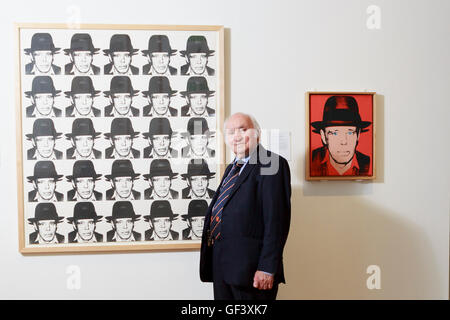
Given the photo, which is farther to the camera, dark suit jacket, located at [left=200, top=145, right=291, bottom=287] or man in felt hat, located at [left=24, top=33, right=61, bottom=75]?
man in felt hat, located at [left=24, top=33, right=61, bottom=75]

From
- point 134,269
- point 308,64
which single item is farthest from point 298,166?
point 134,269

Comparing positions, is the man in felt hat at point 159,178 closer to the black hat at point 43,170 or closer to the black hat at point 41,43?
the black hat at point 43,170

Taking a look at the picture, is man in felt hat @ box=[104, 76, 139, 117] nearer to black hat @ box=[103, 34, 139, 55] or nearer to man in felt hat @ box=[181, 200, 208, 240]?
black hat @ box=[103, 34, 139, 55]

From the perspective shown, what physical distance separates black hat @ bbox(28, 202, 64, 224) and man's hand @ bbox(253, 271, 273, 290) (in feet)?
3.65

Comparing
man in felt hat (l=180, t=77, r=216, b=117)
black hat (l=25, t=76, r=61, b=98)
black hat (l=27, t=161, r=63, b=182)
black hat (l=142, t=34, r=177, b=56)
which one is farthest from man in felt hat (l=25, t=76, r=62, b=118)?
man in felt hat (l=180, t=77, r=216, b=117)

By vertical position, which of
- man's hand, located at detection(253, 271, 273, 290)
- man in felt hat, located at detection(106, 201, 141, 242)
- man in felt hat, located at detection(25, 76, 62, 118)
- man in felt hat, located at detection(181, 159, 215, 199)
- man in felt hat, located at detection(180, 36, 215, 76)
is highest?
man in felt hat, located at detection(180, 36, 215, 76)

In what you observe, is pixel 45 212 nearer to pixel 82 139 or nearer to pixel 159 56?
pixel 82 139

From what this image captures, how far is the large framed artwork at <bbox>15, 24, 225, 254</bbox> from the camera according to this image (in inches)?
64.7

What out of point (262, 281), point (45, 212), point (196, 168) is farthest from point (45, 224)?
point (262, 281)

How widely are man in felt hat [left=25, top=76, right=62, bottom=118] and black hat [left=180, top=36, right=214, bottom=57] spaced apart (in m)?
0.72

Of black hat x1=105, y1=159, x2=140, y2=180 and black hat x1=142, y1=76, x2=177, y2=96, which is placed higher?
black hat x1=142, y1=76, x2=177, y2=96

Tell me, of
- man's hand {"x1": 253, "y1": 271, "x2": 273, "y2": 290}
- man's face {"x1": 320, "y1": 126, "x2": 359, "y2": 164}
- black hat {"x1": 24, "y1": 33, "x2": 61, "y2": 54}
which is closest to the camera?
man's hand {"x1": 253, "y1": 271, "x2": 273, "y2": 290}

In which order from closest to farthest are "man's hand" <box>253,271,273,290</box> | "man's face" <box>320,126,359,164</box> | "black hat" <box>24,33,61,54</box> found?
"man's hand" <box>253,271,273,290</box>, "black hat" <box>24,33,61,54</box>, "man's face" <box>320,126,359,164</box>

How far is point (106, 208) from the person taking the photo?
5.51 feet
